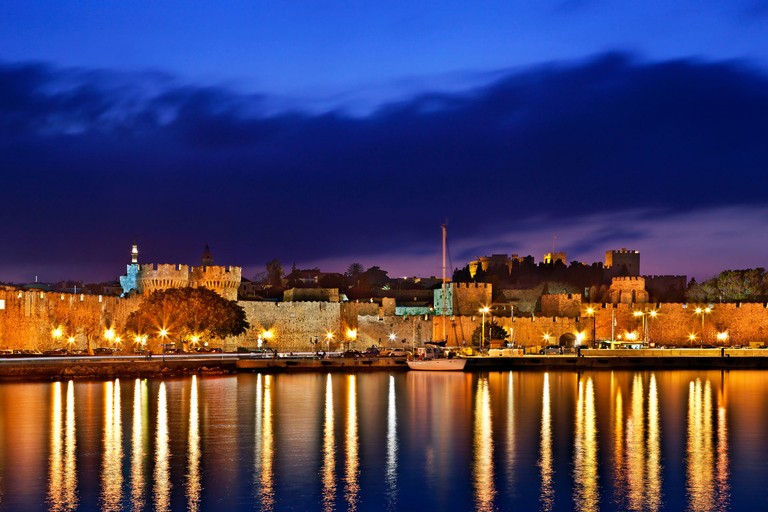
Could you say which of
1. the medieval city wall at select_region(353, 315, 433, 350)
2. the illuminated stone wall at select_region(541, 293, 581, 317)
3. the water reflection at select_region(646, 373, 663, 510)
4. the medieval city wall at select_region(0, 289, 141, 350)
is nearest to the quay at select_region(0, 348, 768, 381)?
the medieval city wall at select_region(0, 289, 141, 350)

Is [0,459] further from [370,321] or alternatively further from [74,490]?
[370,321]

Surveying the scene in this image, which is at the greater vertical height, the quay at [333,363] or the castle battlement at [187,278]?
the castle battlement at [187,278]

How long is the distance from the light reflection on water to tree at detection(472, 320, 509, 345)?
1709 cm

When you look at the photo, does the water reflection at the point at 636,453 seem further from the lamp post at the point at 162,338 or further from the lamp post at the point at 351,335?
the lamp post at the point at 351,335

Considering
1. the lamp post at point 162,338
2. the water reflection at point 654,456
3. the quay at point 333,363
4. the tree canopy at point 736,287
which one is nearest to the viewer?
the water reflection at point 654,456

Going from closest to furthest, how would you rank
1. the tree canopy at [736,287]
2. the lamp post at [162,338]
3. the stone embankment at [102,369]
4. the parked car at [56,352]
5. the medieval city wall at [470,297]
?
the stone embankment at [102,369] < the parked car at [56,352] < the lamp post at [162,338] < the medieval city wall at [470,297] < the tree canopy at [736,287]

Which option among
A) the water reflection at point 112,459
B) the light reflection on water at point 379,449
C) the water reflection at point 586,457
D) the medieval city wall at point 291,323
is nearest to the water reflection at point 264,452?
the light reflection on water at point 379,449

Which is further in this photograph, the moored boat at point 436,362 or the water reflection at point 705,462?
the moored boat at point 436,362

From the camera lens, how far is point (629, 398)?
29062 mm

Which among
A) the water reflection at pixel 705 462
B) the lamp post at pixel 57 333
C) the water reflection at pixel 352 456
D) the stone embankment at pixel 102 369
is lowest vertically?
the water reflection at pixel 705 462

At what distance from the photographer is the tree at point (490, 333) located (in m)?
48.4

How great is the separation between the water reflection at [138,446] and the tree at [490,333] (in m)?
22.6

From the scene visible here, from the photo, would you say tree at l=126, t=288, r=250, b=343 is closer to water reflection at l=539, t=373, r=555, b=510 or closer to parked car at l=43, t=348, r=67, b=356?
parked car at l=43, t=348, r=67, b=356

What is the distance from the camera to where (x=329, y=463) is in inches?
685
